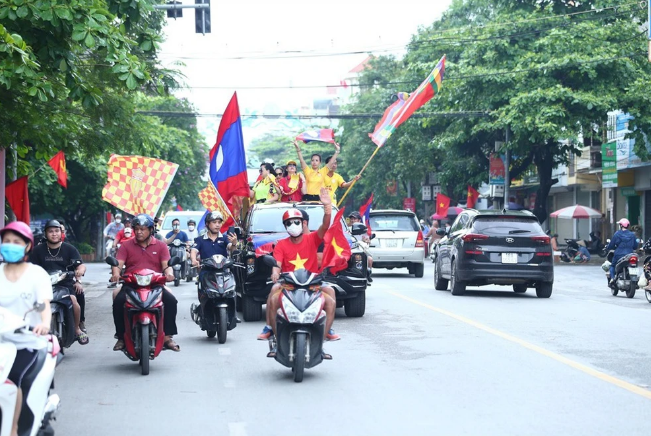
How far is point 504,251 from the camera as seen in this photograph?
20109 millimetres

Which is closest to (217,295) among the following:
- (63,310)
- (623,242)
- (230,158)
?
(63,310)

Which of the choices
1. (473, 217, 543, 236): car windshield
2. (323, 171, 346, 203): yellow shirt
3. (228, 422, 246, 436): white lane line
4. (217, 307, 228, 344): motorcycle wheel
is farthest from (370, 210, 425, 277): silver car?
(228, 422, 246, 436): white lane line

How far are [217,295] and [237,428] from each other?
17.0 feet

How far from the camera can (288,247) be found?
1027 cm

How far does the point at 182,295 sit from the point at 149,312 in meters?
12.4

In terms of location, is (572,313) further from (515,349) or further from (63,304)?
(63,304)

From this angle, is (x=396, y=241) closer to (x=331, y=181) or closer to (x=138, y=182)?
(x=138, y=182)

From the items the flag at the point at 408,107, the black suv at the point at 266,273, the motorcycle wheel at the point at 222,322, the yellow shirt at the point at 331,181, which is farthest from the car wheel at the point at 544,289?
the motorcycle wheel at the point at 222,322

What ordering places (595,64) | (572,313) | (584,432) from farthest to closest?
1. (595,64)
2. (572,313)
3. (584,432)

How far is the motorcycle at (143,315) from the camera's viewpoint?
401 inches

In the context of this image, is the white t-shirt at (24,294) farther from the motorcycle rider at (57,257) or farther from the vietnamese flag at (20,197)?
the vietnamese flag at (20,197)

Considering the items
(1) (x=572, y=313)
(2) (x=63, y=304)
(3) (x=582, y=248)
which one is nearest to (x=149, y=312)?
(2) (x=63, y=304)

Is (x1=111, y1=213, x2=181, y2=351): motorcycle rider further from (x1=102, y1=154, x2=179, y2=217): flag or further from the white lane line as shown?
(x1=102, y1=154, x2=179, y2=217): flag

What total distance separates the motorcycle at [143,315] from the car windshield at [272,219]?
625 cm
